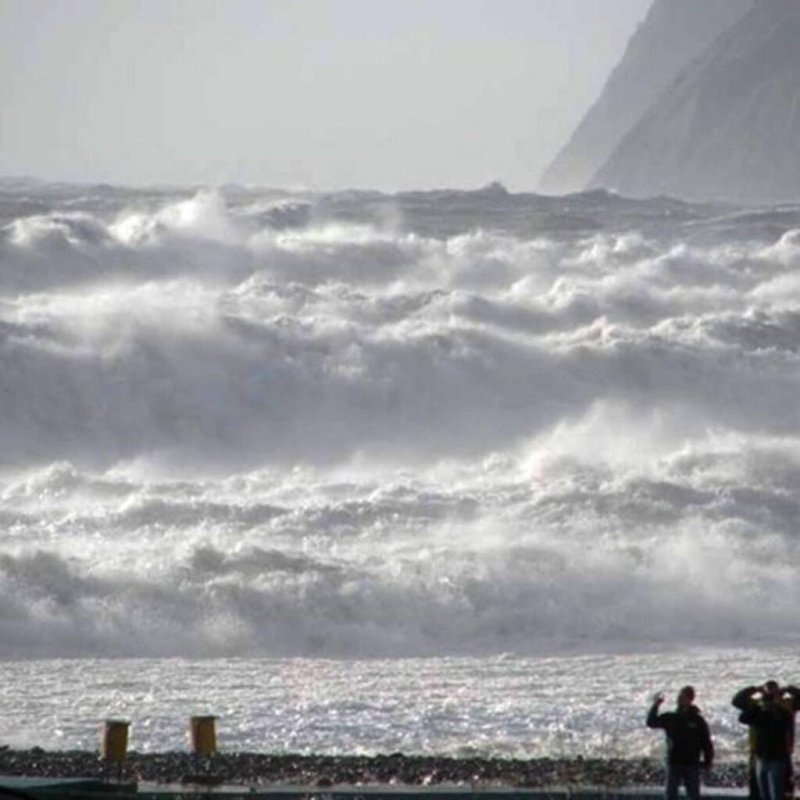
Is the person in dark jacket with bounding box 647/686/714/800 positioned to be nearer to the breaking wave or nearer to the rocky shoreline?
the rocky shoreline

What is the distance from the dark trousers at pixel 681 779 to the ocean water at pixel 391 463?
4.31 m

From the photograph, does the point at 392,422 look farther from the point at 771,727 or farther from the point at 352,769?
the point at 771,727

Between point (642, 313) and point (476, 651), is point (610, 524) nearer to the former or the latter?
point (476, 651)

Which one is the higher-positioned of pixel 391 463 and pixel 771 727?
pixel 391 463

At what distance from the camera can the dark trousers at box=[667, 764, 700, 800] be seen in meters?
16.6

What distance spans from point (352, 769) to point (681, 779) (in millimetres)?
3837

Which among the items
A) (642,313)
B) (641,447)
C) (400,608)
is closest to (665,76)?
(642,313)

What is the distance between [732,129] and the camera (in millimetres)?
96062

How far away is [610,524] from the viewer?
34938 millimetres

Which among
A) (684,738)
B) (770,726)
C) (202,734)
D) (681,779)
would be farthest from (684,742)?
(202,734)

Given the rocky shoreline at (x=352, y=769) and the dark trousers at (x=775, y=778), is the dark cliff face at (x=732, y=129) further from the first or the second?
the dark trousers at (x=775, y=778)

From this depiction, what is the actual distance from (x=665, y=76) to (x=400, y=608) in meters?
104

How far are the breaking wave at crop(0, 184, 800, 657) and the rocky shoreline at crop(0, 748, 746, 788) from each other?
26.2 feet

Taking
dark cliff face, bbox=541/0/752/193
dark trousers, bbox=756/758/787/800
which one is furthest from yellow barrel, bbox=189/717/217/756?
dark cliff face, bbox=541/0/752/193
